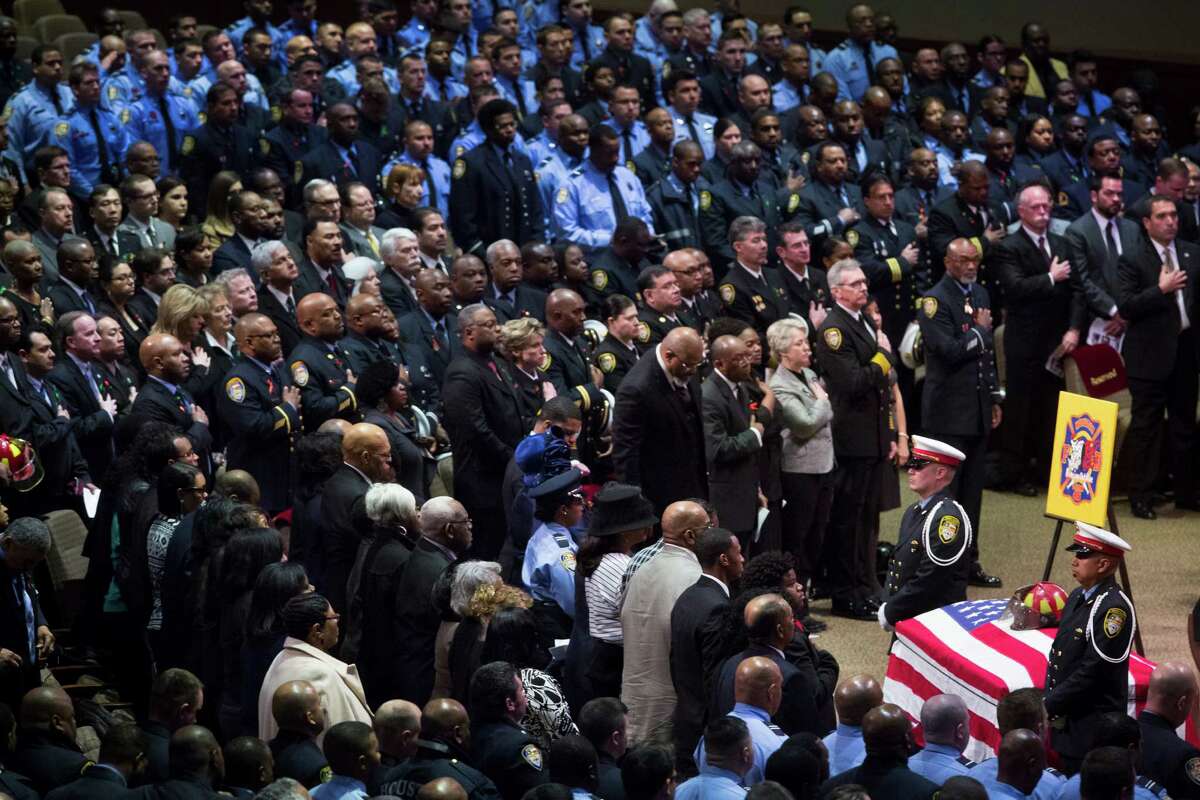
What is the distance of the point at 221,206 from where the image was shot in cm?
1040

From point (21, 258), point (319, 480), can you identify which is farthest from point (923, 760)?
point (21, 258)

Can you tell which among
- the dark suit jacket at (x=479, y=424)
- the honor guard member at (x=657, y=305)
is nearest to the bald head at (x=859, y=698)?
the dark suit jacket at (x=479, y=424)

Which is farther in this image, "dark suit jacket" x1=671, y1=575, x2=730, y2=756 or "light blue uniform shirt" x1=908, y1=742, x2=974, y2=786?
"dark suit jacket" x1=671, y1=575, x2=730, y2=756

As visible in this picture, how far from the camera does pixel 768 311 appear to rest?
9.94 m

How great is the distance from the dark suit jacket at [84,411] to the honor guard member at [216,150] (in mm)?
3168

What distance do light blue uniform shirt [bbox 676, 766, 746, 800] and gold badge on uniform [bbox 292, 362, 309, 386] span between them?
379cm

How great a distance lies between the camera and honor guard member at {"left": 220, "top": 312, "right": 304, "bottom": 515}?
8.16 m

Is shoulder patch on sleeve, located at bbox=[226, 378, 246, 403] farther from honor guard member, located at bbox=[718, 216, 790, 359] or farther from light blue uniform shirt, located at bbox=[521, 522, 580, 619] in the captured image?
honor guard member, located at bbox=[718, 216, 790, 359]

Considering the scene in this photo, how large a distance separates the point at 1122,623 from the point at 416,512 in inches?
101

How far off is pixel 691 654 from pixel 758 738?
703mm

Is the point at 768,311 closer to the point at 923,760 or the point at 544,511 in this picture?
the point at 544,511

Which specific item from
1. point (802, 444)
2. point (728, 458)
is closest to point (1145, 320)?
point (802, 444)

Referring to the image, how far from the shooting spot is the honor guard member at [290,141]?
1136 cm

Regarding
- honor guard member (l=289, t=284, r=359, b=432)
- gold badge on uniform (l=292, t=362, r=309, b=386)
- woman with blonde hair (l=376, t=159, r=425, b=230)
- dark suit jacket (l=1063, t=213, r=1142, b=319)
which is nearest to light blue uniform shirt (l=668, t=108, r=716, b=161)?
woman with blonde hair (l=376, t=159, r=425, b=230)
